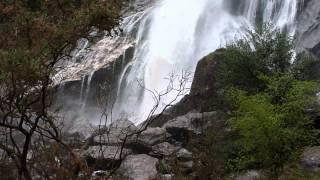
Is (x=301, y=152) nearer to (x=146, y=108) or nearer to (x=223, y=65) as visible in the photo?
(x=223, y=65)

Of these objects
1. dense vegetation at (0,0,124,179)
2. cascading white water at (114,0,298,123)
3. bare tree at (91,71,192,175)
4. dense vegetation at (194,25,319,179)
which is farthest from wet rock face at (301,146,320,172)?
cascading white water at (114,0,298,123)

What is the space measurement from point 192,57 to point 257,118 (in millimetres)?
17248

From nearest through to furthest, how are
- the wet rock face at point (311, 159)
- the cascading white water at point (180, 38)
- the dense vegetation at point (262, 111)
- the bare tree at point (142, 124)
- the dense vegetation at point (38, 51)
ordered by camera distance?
the dense vegetation at point (38, 51) → the bare tree at point (142, 124) → the dense vegetation at point (262, 111) → the wet rock face at point (311, 159) → the cascading white water at point (180, 38)

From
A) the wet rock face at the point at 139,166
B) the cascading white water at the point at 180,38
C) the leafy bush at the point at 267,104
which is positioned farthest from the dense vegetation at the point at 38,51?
the cascading white water at the point at 180,38

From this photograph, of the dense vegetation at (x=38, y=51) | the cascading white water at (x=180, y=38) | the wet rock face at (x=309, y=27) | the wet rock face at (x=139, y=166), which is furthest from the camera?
the cascading white water at (x=180, y=38)

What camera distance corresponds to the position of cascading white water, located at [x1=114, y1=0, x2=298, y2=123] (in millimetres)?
31219

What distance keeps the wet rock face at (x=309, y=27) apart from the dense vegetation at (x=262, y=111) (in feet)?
10.9

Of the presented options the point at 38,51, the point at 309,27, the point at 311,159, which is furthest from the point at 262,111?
the point at 309,27

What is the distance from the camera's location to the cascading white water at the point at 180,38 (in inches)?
1229

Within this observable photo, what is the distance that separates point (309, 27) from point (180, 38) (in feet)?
28.6

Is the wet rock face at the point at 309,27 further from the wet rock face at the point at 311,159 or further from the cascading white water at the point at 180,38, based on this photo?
the wet rock face at the point at 311,159

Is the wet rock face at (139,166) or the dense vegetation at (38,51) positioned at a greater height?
the dense vegetation at (38,51)

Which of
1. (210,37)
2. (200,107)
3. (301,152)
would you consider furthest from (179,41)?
(301,152)

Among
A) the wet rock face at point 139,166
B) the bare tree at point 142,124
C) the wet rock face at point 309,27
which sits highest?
the wet rock face at point 309,27
